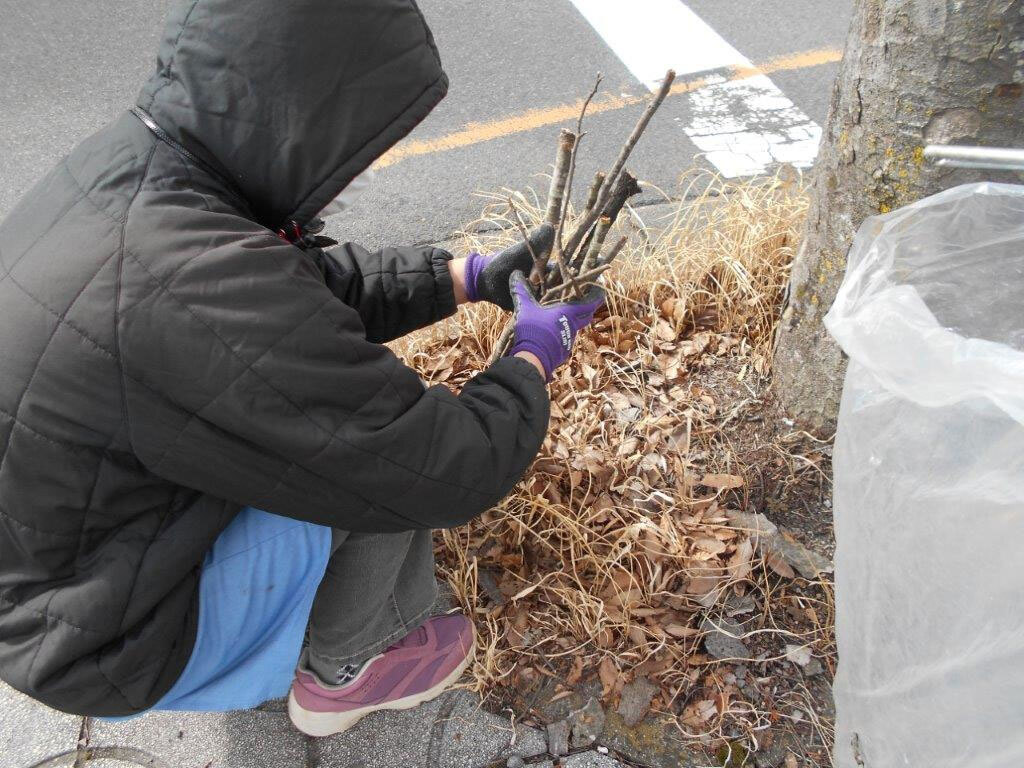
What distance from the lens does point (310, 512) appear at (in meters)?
1.35

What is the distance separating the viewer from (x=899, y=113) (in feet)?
4.98

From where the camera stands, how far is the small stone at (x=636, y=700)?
1777 millimetres

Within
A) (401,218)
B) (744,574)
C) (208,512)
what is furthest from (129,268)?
(401,218)

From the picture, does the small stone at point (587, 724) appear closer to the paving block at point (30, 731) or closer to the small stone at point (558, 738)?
the small stone at point (558, 738)

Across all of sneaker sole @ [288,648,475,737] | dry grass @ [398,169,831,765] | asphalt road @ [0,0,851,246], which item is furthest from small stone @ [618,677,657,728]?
asphalt road @ [0,0,851,246]

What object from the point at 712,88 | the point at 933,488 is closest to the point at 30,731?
the point at 933,488

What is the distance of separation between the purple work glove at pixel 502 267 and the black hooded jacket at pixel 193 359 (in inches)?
27.7

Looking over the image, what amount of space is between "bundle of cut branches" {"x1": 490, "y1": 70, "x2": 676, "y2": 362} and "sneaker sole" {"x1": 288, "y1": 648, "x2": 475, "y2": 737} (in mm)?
913

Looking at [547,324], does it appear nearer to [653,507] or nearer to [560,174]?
[560,174]

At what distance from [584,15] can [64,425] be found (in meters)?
4.35

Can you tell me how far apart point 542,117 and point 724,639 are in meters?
2.94

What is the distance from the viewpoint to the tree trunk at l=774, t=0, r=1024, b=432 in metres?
1.36

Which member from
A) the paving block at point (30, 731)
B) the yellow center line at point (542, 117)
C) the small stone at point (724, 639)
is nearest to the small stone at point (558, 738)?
the small stone at point (724, 639)

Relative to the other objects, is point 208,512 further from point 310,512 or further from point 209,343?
point 209,343
